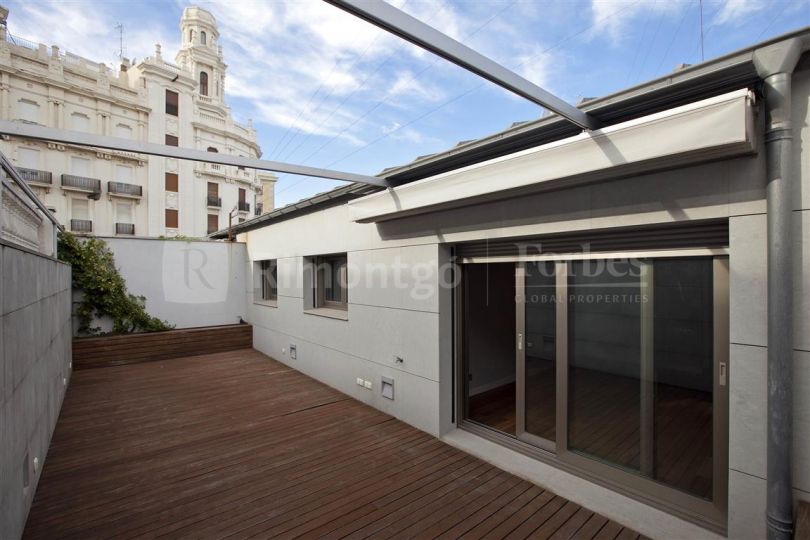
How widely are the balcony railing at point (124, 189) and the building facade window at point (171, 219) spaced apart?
1642 mm

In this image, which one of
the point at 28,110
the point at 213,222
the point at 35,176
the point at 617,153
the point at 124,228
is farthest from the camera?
the point at 213,222

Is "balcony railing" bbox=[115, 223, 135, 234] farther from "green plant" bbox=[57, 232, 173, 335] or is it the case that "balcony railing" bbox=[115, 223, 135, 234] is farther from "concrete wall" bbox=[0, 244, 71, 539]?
"concrete wall" bbox=[0, 244, 71, 539]

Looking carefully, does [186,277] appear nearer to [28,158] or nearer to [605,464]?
[605,464]

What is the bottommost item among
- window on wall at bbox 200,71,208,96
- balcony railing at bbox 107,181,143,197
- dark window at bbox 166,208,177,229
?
dark window at bbox 166,208,177,229

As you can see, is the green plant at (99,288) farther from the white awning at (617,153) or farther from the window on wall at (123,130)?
the window on wall at (123,130)

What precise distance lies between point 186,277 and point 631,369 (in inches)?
358

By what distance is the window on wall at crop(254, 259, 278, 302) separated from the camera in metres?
8.59

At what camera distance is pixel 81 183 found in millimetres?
18859

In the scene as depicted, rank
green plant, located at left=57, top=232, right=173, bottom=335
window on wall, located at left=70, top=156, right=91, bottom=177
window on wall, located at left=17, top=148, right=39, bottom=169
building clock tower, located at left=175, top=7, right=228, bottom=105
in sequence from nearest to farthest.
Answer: green plant, located at left=57, top=232, right=173, bottom=335 < window on wall, located at left=17, top=148, right=39, bottom=169 < window on wall, located at left=70, top=156, right=91, bottom=177 < building clock tower, located at left=175, top=7, right=228, bottom=105

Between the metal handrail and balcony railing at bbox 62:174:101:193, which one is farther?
balcony railing at bbox 62:174:101:193

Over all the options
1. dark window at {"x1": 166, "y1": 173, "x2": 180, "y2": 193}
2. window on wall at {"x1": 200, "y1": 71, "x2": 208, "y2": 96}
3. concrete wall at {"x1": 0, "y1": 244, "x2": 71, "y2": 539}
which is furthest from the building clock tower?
concrete wall at {"x1": 0, "y1": 244, "x2": 71, "y2": 539}

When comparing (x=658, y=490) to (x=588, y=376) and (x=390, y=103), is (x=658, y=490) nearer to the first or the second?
(x=588, y=376)

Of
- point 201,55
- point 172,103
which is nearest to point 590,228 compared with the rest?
point 172,103

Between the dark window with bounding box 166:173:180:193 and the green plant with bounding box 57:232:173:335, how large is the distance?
16405 millimetres
